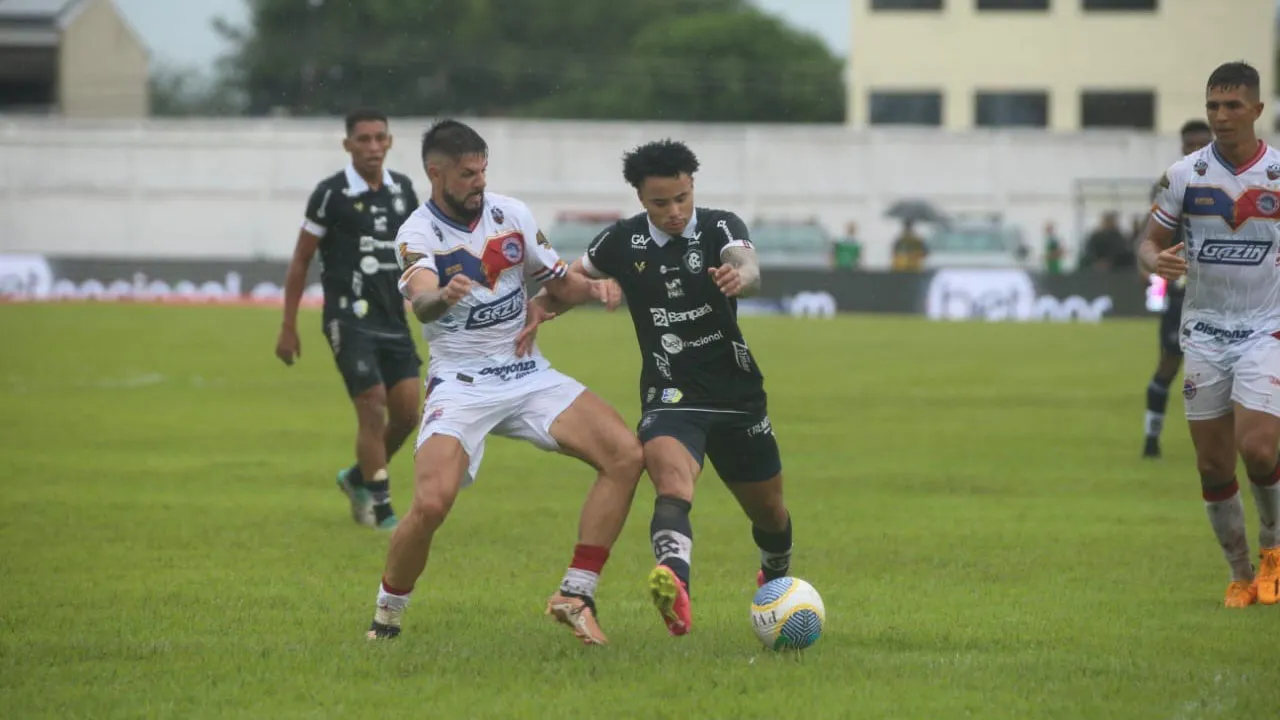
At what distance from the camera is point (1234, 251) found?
8812 mm

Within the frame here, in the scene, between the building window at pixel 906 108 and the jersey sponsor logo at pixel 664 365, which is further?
the building window at pixel 906 108

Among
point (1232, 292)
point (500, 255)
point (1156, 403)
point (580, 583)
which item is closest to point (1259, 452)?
point (1232, 292)

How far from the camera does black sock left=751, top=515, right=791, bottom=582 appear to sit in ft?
28.2

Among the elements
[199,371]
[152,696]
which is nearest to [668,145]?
[152,696]

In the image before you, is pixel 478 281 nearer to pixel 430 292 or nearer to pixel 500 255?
pixel 500 255

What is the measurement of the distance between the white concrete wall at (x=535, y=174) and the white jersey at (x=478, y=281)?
156ft

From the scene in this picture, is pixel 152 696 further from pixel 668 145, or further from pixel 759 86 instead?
pixel 759 86

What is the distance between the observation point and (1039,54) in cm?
6269

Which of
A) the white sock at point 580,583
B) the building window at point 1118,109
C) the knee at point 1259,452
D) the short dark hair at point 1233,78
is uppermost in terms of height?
the building window at point 1118,109

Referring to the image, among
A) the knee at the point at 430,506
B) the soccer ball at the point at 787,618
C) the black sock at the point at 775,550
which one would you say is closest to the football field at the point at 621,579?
the soccer ball at the point at 787,618

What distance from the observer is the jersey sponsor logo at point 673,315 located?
26.4 feet

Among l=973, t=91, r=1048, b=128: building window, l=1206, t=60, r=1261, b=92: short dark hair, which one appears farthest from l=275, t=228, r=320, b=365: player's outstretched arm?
l=973, t=91, r=1048, b=128: building window

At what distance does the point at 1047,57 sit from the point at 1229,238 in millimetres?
55823

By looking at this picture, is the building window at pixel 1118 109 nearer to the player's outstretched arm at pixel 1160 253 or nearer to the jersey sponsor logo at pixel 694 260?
the player's outstretched arm at pixel 1160 253
